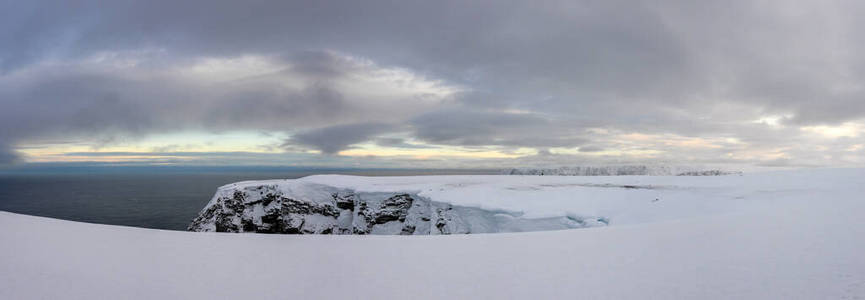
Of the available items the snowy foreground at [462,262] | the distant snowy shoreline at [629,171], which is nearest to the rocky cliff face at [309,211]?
the snowy foreground at [462,262]

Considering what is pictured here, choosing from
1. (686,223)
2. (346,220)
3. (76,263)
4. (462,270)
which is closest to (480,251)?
(462,270)

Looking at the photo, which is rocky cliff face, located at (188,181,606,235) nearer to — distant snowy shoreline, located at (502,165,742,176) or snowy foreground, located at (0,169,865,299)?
snowy foreground, located at (0,169,865,299)

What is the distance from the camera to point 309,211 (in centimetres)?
1847

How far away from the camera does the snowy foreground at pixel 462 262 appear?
2.69m

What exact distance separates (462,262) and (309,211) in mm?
16379

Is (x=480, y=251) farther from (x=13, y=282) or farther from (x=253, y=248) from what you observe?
(x=13, y=282)

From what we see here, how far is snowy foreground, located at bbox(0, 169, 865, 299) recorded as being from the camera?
8.83 feet

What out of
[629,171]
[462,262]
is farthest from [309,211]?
[629,171]

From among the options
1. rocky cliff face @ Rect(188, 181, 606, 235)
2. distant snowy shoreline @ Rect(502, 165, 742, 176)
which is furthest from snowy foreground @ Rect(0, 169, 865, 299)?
distant snowy shoreline @ Rect(502, 165, 742, 176)

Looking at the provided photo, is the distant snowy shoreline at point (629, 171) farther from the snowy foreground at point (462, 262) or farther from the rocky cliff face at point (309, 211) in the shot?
the snowy foreground at point (462, 262)

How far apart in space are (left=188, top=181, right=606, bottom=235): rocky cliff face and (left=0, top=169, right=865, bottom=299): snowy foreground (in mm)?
11702

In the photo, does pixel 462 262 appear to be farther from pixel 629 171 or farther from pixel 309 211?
pixel 629 171

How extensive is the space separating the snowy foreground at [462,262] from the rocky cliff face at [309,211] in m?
11.7

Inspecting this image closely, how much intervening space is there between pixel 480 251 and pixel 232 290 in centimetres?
244
